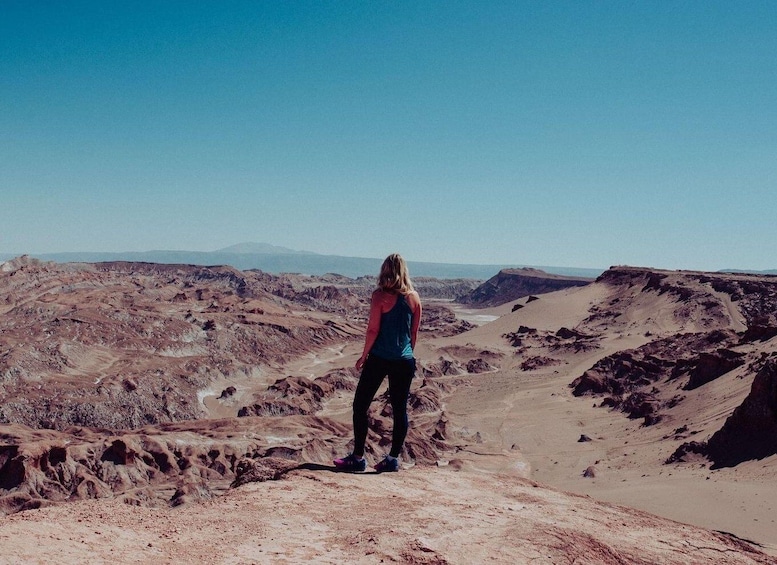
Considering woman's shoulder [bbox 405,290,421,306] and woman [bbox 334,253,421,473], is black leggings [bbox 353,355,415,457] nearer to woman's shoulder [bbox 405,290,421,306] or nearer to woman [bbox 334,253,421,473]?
woman [bbox 334,253,421,473]

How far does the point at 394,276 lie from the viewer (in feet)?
19.4

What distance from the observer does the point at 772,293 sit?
49188 millimetres

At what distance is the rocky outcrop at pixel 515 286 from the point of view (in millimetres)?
122000

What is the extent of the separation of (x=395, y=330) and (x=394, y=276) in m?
0.54

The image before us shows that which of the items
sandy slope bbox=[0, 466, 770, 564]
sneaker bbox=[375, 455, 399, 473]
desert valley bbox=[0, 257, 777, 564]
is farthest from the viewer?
sneaker bbox=[375, 455, 399, 473]

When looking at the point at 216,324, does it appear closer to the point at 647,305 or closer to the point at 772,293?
the point at 647,305

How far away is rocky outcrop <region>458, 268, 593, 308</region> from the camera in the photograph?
12200 cm

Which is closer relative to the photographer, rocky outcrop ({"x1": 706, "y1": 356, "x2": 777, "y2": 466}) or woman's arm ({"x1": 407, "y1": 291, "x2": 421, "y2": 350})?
woman's arm ({"x1": 407, "y1": 291, "x2": 421, "y2": 350})

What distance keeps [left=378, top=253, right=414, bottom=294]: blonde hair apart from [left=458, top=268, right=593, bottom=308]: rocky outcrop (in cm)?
11260

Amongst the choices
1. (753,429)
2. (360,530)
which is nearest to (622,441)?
(753,429)

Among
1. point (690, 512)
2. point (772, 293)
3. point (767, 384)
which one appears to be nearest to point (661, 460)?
point (767, 384)

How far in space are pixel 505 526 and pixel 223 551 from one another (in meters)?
2.41

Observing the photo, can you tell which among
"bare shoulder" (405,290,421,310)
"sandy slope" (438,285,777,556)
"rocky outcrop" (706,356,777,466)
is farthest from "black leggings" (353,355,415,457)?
"rocky outcrop" (706,356,777,466)

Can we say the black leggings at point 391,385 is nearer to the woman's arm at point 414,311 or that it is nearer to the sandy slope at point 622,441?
the woman's arm at point 414,311
